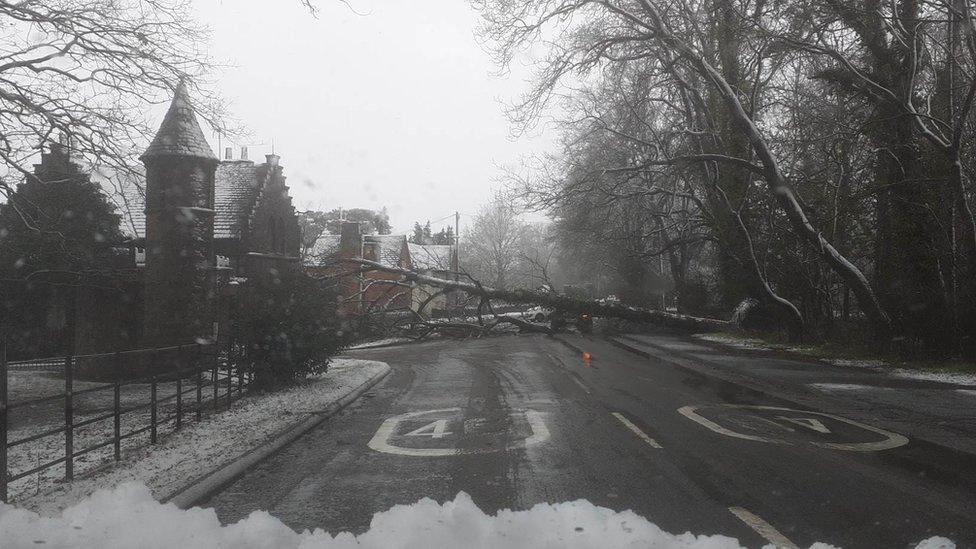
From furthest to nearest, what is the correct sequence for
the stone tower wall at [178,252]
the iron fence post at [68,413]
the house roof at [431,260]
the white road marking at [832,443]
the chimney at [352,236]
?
the chimney at [352,236] < the house roof at [431,260] < the stone tower wall at [178,252] < the white road marking at [832,443] < the iron fence post at [68,413]

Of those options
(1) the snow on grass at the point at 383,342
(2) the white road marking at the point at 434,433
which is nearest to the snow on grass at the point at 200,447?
(2) the white road marking at the point at 434,433

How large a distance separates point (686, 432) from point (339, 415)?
17.0ft

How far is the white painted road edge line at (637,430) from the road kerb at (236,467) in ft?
13.7

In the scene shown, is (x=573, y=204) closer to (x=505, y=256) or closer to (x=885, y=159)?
(x=885, y=159)

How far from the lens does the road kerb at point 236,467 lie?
6.44 m

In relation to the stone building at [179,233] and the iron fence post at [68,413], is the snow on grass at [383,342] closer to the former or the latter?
the stone building at [179,233]

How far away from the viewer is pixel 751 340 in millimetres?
25016

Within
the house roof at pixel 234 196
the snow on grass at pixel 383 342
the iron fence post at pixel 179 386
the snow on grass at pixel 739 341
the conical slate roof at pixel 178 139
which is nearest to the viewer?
the iron fence post at pixel 179 386

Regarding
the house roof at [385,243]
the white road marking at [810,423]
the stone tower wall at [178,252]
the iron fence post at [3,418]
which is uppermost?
the house roof at [385,243]

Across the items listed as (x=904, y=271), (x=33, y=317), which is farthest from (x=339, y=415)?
(x=33, y=317)

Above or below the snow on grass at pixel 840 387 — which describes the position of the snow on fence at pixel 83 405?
above

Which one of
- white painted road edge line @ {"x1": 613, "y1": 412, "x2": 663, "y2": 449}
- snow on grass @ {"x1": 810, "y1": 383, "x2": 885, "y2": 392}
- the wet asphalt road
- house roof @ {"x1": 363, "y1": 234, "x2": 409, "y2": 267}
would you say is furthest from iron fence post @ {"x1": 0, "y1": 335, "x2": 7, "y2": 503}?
house roof @ {"x1": 363, "y1": 234, "x2": 409, "y2": 267}

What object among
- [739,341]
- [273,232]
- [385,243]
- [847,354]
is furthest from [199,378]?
[385,243]

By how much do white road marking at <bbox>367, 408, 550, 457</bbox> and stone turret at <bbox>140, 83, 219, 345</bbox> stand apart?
9.90 m
